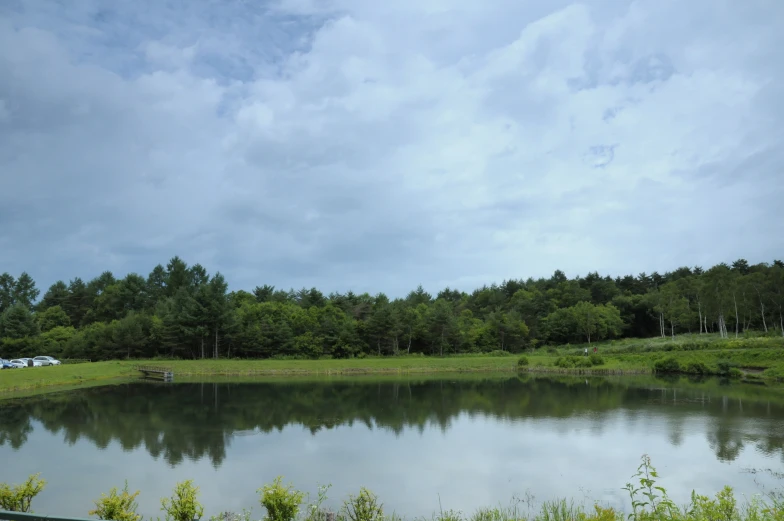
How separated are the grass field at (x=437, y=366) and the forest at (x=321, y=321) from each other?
811cm

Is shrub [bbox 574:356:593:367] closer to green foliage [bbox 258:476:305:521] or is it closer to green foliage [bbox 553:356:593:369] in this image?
green foliage [bbox 553:356:593:369]

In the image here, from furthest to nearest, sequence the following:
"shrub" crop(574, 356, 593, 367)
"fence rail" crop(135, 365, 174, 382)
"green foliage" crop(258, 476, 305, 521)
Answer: "shrub" crop(574, 356, 593, 367)
"fence rail" crop(135, 365, 174, 382)
"green foliage" crop(258, 476, 305, 521)

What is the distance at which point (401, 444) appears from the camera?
70.8ft

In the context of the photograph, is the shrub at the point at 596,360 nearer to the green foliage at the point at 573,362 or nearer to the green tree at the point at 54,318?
the green foliage at the point at 573,362

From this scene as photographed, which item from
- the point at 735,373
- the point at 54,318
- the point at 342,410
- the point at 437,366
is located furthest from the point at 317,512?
the point at 54,318

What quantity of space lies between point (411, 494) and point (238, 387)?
33.6 m

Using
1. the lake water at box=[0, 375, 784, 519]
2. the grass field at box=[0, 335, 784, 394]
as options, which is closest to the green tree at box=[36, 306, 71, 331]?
the grass field at box=[0, 335, 784, 394]

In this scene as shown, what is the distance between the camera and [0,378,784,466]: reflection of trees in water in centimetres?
2252

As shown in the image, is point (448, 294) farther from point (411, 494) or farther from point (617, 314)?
point (411, 494)

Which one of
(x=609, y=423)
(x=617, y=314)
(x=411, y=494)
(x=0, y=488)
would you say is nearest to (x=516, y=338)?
(x=617, y=314)

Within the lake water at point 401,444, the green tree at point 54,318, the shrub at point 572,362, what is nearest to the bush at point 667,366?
the shrub at point 572,362

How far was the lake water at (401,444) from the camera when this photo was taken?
Answer: 15.1 meters

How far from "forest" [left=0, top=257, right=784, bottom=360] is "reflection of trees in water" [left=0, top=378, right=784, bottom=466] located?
84.3 ft

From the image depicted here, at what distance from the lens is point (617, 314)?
3627 inches
